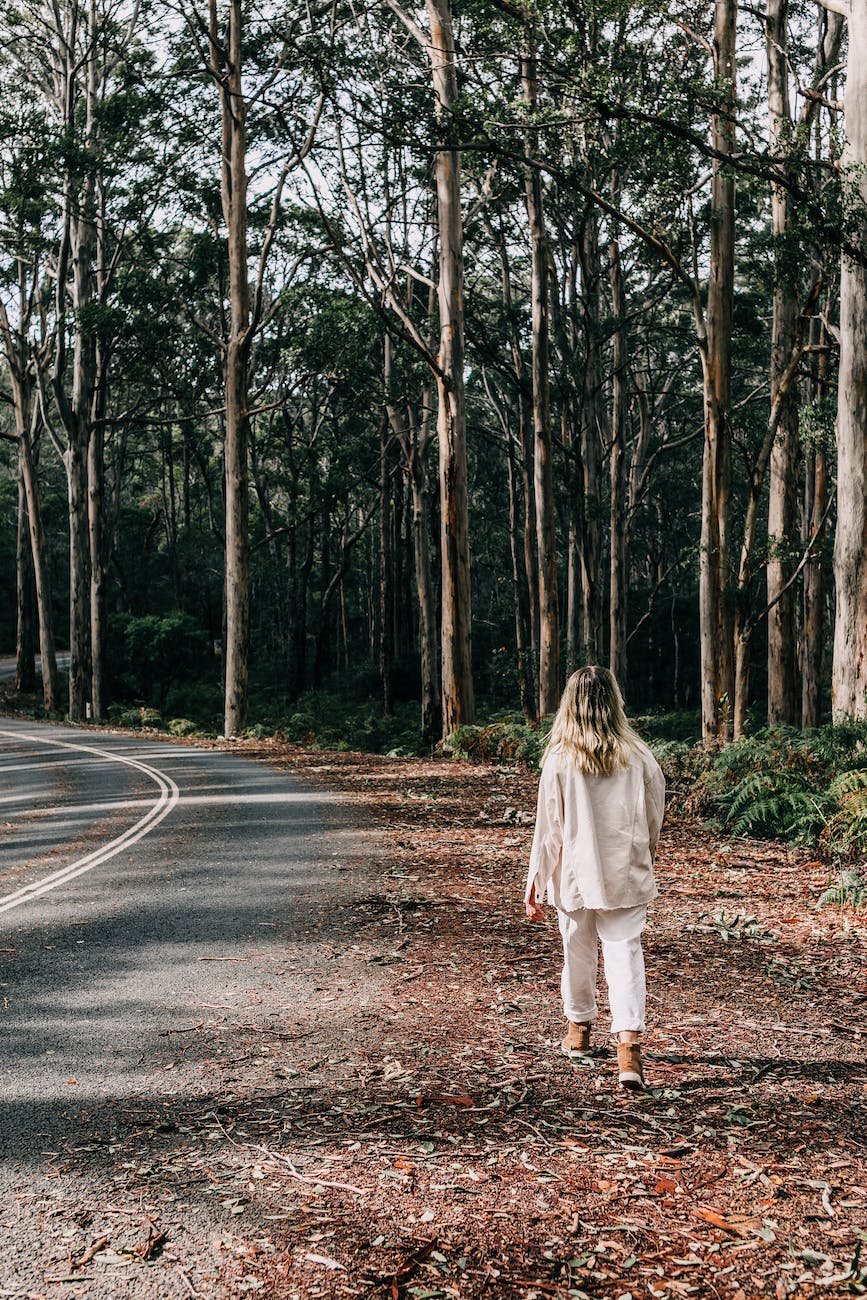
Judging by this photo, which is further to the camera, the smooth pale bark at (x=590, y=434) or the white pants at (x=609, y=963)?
the smooth pale bark at (x=590, y=434)

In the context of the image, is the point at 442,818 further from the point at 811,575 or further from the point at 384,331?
the point at 384,331

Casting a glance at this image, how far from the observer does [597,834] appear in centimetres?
504

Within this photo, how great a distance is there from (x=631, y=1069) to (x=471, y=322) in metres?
26.1

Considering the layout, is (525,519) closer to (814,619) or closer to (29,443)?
(814,619)

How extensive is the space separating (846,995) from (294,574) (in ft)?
117

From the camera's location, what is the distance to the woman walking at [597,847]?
16.3ft

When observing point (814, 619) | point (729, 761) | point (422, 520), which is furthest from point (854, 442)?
point (422, 520)

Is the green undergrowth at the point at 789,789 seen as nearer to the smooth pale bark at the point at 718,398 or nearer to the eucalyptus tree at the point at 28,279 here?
the smooth pale bark at the point at 718,398

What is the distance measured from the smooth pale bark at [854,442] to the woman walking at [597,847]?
8.62m

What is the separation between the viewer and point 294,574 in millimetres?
40875

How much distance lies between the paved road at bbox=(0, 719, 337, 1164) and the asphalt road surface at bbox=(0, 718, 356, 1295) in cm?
1

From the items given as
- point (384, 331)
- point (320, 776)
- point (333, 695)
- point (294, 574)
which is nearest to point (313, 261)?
point (384, 331)

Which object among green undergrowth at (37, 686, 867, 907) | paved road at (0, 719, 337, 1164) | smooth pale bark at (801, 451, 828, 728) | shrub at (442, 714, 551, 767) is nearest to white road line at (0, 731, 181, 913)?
paved road at (0, 719, 337, 1164)

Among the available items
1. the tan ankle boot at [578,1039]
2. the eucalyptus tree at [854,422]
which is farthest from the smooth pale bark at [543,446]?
the tan ankle boot at [578,1039]
